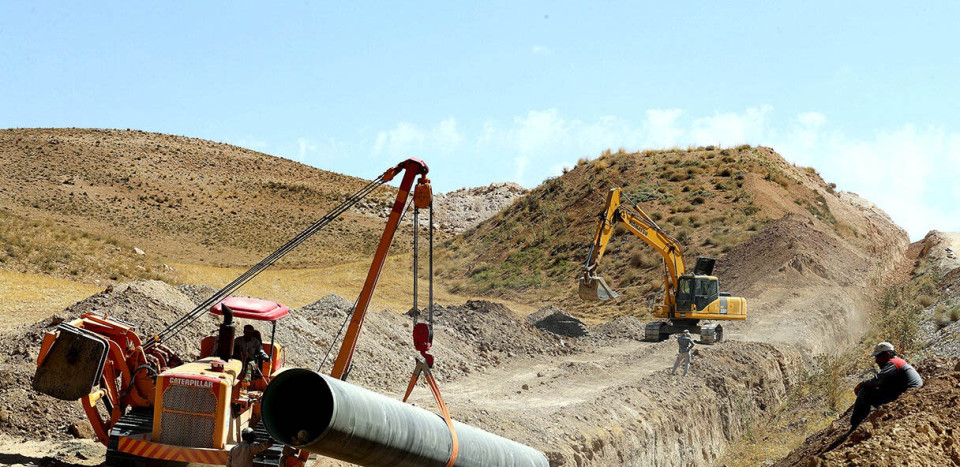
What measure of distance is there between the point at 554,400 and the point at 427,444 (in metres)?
13.2

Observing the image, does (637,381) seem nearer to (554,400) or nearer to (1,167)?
(554,400)

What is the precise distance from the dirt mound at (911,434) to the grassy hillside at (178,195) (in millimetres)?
49768

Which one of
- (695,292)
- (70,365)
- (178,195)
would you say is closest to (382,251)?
(70,365)

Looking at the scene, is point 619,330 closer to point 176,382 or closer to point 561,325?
point 561,325

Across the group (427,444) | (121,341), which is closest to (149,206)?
(121,341)

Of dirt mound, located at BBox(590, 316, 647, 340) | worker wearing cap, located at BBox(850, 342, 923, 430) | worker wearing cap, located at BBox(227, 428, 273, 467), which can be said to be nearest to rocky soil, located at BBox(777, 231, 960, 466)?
worker wearing cap, located at BBox(850, 342, 923, 430)

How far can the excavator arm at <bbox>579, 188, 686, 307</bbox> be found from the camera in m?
30.6

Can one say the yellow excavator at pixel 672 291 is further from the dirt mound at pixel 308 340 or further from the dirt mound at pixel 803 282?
the dirt mound at pixel 308 340

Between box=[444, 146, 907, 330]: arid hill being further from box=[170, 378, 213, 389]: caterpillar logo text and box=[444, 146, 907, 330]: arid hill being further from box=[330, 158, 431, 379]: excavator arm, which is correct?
box=[170, 378, 213, 389]: caterpillar logo text

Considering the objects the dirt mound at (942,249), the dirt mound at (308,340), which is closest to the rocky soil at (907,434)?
the dirt mound at (308,340)

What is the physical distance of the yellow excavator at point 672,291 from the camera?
30.5 meters

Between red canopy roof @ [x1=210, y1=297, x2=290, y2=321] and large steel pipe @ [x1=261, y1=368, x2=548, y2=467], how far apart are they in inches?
199

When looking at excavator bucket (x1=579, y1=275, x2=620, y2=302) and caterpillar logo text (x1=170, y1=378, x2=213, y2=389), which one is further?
excavator bucket (x1=579, y1=275, x2=620, y2=302)

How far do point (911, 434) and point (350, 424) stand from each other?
7241 mm
